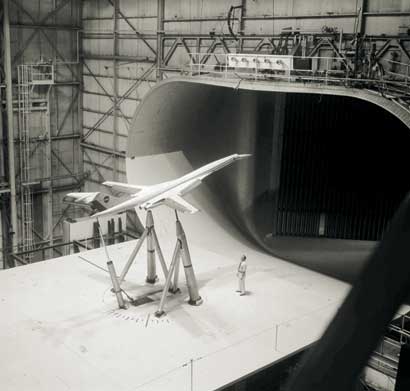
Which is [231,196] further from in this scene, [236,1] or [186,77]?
[236,1]

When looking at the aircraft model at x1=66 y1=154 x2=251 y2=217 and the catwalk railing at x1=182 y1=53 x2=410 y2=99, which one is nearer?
the aircraft model at x1=66 y1=154 x2=251 y2=217

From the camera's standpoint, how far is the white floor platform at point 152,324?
8656 mm

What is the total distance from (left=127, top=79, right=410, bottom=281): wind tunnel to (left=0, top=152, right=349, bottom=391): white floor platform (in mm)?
1067

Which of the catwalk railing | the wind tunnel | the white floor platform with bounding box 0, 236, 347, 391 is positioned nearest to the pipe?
the white floor platform with bounding box 0, 236, 347, 391

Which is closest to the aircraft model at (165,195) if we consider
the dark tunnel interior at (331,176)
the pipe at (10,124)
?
the dark tunnel interior at (331,176)

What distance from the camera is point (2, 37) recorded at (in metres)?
18.7

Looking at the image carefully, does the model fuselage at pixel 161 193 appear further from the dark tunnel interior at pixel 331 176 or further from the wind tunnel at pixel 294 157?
the dark tunnel interior at pixel 331 176

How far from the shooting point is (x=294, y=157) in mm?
14812

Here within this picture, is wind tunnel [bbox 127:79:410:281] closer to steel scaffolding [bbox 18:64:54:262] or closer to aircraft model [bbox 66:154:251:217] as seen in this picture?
→ aircraft model [bbox 66:154:251:217]

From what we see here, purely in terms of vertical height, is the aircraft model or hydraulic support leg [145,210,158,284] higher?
the aircraft model

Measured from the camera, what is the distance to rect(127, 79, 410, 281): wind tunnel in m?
13.6

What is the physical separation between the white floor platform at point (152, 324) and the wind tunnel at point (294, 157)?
1.07m

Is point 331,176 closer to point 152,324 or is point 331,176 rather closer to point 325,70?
point 325,70

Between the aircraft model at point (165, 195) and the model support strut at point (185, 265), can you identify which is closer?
the aircraft model at point (165, 195)
